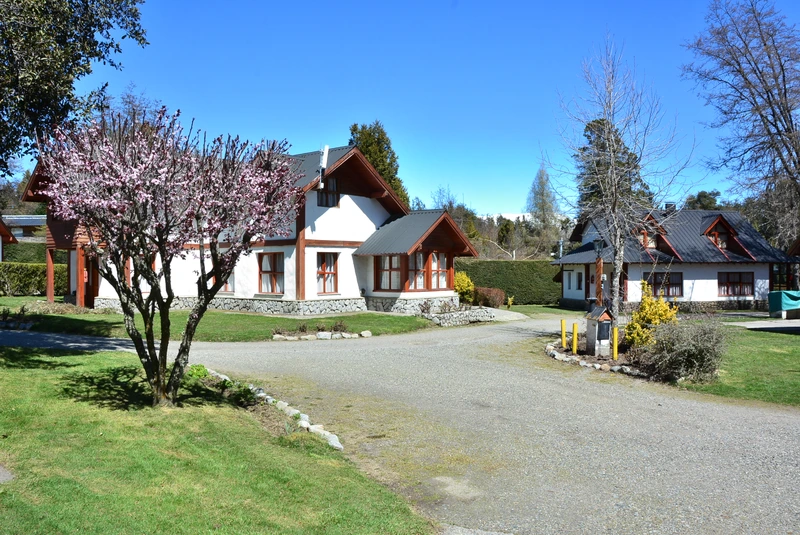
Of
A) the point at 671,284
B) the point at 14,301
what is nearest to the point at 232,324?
A: the point at 14,301

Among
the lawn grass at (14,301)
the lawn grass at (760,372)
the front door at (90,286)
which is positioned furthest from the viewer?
the front door at (90,286)

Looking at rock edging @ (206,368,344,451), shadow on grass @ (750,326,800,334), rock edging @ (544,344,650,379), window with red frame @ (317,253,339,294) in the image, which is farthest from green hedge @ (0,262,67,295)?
shadow on grass @ (750,326,800,334)

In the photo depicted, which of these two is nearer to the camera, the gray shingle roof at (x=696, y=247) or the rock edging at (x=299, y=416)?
the rock edging at (x=299, y=416)

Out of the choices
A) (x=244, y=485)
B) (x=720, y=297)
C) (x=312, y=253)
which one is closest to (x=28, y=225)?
(x=312, y=253)

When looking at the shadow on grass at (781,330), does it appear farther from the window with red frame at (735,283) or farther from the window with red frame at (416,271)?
the window with red frame at (416,271)

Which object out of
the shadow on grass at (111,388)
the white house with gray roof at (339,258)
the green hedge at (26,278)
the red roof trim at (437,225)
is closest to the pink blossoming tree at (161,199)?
the shadow on grass at (111,388)

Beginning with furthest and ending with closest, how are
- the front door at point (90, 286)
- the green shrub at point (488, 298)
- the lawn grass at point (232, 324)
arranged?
the green shrub at point (488, 298) → the front door at point (90, 286) → the lawn grass at point (232, 324)

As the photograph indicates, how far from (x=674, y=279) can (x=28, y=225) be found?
2173 inches

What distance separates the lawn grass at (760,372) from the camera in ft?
41.8

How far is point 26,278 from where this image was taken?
3428 cm

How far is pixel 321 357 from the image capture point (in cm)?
1620

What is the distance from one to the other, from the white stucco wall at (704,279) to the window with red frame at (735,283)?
199 millimetres

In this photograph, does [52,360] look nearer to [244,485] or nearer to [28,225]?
[244,485]

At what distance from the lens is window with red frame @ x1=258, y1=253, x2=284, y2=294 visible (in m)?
27.3
